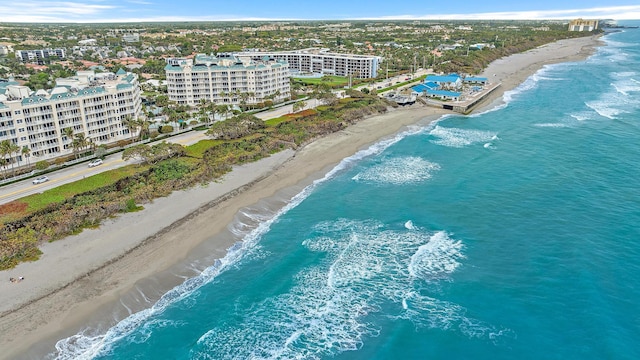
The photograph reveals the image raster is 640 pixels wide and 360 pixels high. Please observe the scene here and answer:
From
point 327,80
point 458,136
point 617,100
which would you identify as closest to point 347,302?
point 458,136

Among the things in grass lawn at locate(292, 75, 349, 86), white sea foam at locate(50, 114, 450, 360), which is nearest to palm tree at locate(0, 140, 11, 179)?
white sea foam at locate(50, 114, 450, 360)

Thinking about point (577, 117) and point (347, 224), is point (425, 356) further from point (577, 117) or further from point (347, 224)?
point (577, 117)

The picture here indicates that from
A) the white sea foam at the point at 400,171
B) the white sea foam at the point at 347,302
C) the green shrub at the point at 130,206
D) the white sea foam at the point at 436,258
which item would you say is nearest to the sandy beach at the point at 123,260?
the green shrub at the point at 130,206

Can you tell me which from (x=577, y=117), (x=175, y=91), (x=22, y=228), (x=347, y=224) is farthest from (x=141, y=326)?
(x=577, y=117)

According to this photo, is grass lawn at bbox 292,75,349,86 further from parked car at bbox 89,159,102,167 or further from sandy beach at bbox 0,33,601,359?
parked car at bbox 89,159,102,167

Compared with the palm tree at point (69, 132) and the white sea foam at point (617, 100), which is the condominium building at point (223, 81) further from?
the white sea foam at point (617, 100)

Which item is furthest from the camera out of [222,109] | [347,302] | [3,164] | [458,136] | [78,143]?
[222,109]

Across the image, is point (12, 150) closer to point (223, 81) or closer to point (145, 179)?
point (145, 179)
